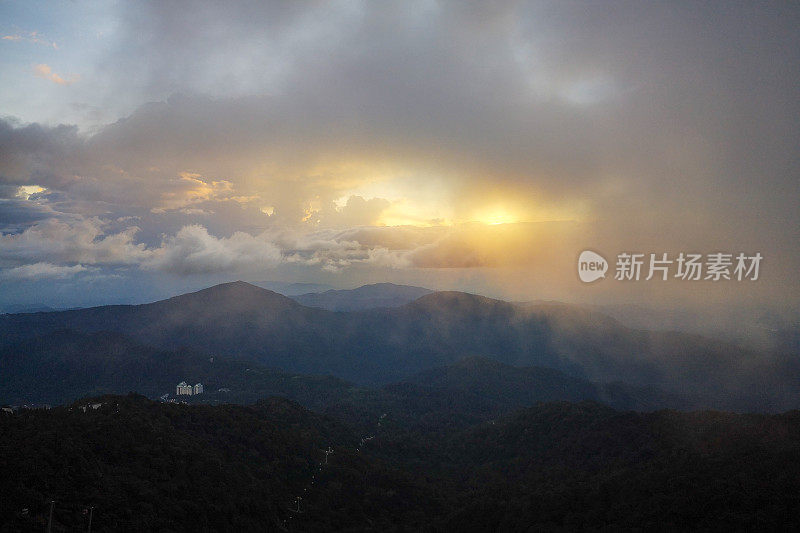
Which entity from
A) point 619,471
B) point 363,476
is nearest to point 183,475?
point 363,476

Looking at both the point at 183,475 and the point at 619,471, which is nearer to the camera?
the point at 183,475

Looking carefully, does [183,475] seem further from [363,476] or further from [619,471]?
[619,471]

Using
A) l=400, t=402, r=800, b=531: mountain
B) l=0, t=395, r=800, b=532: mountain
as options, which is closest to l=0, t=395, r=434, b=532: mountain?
l=0, t=395, r=800, b=532: mountain

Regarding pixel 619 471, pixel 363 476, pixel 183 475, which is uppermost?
pixel 619 471

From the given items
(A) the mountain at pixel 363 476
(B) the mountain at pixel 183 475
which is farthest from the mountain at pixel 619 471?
(B) the mountain at pixel 183 475

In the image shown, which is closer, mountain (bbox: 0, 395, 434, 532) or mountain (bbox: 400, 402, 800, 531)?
mountain (bbox: 0, 395, 434, 532)

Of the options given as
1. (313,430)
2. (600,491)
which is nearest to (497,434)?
(313,430)

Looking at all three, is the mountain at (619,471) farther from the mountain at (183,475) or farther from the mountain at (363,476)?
the mountain at (183,475)

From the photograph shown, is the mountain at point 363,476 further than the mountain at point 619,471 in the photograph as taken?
No

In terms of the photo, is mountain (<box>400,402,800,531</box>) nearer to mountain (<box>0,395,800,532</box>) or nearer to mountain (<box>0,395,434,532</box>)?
mountain (<box>0,395,800,532</box>)

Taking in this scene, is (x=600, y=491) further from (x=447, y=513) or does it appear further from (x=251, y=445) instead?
(x=251, y=445)

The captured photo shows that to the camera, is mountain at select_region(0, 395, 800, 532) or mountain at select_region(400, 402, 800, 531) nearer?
mountain at select_region(0, 395, 800, 532)
